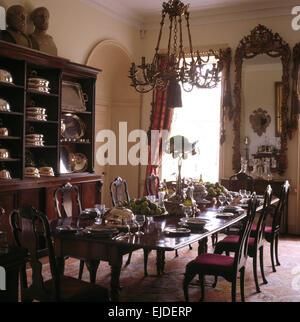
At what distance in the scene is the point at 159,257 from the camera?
4383mm

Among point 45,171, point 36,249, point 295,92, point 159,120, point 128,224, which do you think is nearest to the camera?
point 36,249

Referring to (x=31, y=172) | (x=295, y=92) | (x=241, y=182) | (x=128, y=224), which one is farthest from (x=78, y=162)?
(x=295, y=92)

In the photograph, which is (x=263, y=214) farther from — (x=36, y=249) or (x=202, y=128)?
(x=202, y=128)

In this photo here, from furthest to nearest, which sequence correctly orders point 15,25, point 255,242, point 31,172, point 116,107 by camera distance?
point 116,107
point 31,172
point 15,25
point 255,242

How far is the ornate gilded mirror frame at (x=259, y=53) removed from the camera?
6.43 meters

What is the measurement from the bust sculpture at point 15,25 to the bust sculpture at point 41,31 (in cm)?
29

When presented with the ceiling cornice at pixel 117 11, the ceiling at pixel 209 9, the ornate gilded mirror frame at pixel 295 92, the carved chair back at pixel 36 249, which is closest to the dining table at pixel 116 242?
the carved chair back at pixel 36 249

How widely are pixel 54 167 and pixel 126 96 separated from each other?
2.89 m

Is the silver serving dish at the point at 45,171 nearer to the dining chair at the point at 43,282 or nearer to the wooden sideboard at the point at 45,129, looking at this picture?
the wooden sideboard at the point at 45,129

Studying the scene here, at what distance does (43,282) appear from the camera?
261cm

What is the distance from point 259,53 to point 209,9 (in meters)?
1.09
